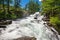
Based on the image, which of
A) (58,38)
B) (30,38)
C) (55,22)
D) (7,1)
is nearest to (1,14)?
(7,1)

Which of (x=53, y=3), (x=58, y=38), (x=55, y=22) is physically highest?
(x=53, y=3)

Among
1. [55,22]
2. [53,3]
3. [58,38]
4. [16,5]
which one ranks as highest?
[16,5]

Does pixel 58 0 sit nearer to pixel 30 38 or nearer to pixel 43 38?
pixel 43 38

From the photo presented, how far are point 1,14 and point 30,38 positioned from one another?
85.2 feet

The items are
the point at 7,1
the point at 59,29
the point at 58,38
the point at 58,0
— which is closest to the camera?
the point at 58,38

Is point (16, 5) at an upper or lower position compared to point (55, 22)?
upper

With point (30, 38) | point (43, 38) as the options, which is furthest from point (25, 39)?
point (43, 38)

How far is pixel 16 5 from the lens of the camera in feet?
185

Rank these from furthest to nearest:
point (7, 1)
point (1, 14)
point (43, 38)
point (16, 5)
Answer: point (16, 5) → point (7, 1) → point (1, 14) → point (43, 38)

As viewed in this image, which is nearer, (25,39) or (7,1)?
(25,39)

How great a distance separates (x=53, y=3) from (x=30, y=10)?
50.4 metres

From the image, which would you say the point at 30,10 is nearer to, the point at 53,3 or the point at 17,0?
the point at 17,0

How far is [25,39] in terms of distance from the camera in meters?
12.1

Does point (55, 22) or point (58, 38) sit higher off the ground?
point (55, 22)
